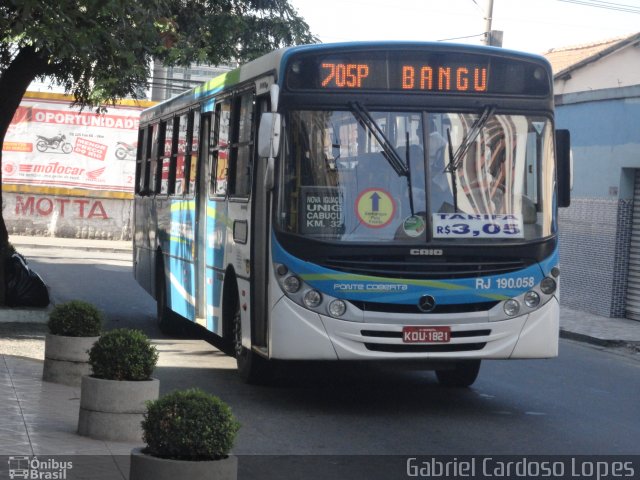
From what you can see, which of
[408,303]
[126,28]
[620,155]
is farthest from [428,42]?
[620,155]

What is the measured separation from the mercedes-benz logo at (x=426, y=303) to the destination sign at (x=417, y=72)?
1.81 m

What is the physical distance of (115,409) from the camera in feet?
28.6

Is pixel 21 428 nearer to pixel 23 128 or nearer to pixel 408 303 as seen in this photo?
pixel 408 303

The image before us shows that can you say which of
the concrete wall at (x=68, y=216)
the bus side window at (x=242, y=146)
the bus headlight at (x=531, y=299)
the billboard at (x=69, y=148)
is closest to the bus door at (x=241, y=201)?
the bus side window at (x=242, y=146)

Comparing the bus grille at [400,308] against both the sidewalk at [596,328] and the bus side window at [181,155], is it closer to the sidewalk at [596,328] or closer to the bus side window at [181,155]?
the bus side window at [181,155]

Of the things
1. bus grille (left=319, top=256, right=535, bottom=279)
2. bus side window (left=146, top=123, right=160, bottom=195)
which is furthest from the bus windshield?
bus side window (left=146, top=123, right=160, bottom=195)

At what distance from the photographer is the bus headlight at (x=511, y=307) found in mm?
10648

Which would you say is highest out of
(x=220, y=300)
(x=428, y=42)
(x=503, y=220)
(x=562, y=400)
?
(x=428, y=42)

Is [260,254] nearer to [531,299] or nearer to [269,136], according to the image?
[269,136]

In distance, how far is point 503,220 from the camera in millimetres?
10711

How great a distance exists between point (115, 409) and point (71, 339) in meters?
2.65

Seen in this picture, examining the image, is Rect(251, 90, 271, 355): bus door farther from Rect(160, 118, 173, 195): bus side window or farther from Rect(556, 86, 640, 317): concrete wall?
Rect(556, 86, 640, 317): concrete wall

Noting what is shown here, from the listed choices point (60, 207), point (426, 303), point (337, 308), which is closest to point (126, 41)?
point (337, 308)

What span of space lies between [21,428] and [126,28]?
6.16 m
